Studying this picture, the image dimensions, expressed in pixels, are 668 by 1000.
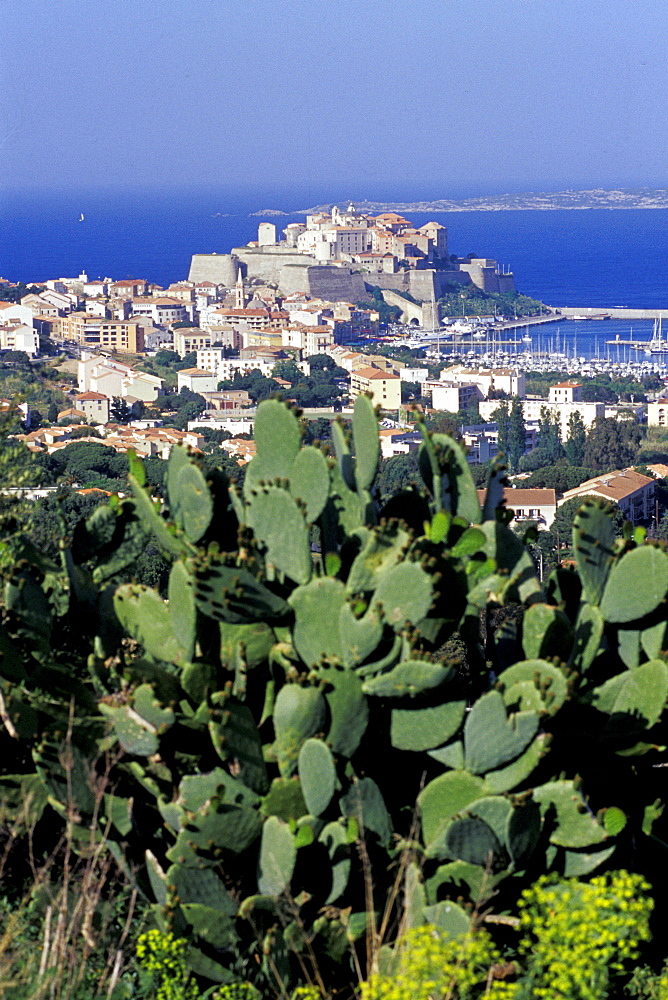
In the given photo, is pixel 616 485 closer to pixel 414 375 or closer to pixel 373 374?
pixel 373 374

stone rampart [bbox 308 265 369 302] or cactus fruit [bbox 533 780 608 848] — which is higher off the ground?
cactus fruit [bbox 533 780 608 848]

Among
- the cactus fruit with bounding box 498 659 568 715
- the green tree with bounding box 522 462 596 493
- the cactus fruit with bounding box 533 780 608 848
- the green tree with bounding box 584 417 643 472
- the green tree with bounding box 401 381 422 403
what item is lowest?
the green tree with bounding box 401 381 422 403

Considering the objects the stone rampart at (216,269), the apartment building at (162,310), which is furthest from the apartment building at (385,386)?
the stone rampart at (216,269)

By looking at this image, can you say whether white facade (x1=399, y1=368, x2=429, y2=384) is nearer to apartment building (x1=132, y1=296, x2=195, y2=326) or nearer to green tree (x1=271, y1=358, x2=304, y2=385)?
green tree (x1=271, y1=358, x2=304, y2=385)

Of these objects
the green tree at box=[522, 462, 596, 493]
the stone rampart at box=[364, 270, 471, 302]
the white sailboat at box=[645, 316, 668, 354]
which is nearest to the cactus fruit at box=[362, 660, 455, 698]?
the green tree at box=[522, 462, 596, 493]

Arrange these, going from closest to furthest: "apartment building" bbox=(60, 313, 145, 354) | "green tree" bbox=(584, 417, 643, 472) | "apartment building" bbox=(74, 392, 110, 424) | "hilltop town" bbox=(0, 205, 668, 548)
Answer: "hilltop town" bbox=(0, 205, 668, 548), "green tree" bbox=(584, 417, 643, 472), "apartment building" bbox=(74, 392, 110, 424), "apartment building" bbox=(60, 313, 145, 354)

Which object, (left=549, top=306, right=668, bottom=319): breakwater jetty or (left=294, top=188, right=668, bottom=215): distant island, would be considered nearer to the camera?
(left=549, top=306, right=668, bottom=319): breakwater jetty

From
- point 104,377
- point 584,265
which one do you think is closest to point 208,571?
point 104,377
